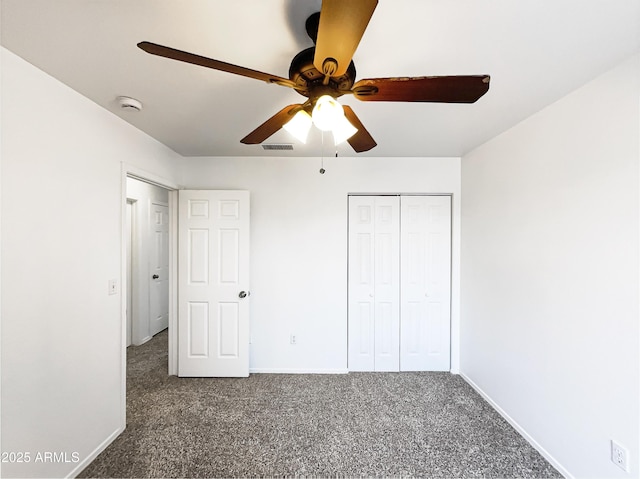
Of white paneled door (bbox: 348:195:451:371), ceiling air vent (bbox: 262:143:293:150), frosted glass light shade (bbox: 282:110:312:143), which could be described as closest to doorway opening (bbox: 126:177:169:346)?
ceiling air vent (bbox: 262:143:293:150)

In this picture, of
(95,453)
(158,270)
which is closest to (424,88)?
(95,453)

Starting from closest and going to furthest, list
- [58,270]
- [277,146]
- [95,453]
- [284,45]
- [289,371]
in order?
[284,45] → [58,270] → [95,453] → [277,146] → [289,371]

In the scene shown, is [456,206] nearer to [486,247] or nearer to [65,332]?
[486,247]

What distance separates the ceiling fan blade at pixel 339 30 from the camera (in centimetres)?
→ 70

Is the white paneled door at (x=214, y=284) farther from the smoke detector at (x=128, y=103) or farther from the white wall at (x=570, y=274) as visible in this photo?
the white wall at (x=570, y=274)

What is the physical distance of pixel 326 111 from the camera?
1.00 m

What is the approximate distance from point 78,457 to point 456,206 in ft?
12.4

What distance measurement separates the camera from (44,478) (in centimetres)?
149

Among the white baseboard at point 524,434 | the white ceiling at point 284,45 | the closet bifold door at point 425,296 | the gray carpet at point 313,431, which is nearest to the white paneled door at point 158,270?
the gray carpet at point 313,431

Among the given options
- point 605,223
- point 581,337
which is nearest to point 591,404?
point 581,337

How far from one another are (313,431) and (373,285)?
1538 millimetres

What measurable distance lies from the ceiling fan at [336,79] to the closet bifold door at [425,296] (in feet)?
7.10

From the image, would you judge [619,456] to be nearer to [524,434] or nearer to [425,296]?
[524,434]

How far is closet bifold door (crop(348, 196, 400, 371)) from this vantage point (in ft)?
10.2
